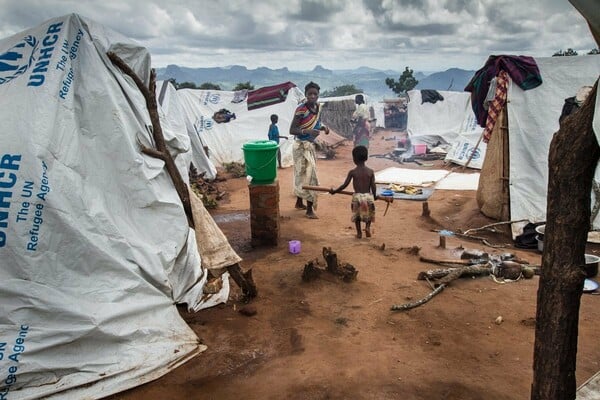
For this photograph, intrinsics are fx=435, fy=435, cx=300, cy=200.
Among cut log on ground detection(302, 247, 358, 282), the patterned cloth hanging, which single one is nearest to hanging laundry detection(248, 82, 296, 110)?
the patterned cloth hanging

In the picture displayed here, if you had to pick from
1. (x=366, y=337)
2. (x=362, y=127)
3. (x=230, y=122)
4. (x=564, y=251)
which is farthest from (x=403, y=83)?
(x=564, y=251)

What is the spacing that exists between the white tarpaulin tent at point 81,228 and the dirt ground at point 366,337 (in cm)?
31

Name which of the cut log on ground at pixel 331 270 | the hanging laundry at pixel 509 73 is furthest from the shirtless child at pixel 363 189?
the hanging laundry at pixel 509 73

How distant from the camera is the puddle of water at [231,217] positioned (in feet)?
23.7

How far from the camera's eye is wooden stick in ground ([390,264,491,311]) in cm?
383

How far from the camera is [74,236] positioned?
9.66ft

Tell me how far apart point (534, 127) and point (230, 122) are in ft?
27.9

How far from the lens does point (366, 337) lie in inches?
133

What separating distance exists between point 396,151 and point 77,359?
13.1 m

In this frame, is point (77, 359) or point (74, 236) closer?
point (77, 359)

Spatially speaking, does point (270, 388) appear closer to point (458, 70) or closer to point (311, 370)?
point (311, 370)

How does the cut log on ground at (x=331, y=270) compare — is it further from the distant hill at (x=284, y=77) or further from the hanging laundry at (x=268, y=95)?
the distant hill at (x=284, y=77)

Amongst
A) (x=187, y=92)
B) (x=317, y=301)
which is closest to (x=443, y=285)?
(x=317, y=301)

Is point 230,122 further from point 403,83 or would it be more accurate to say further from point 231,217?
point 403,83
